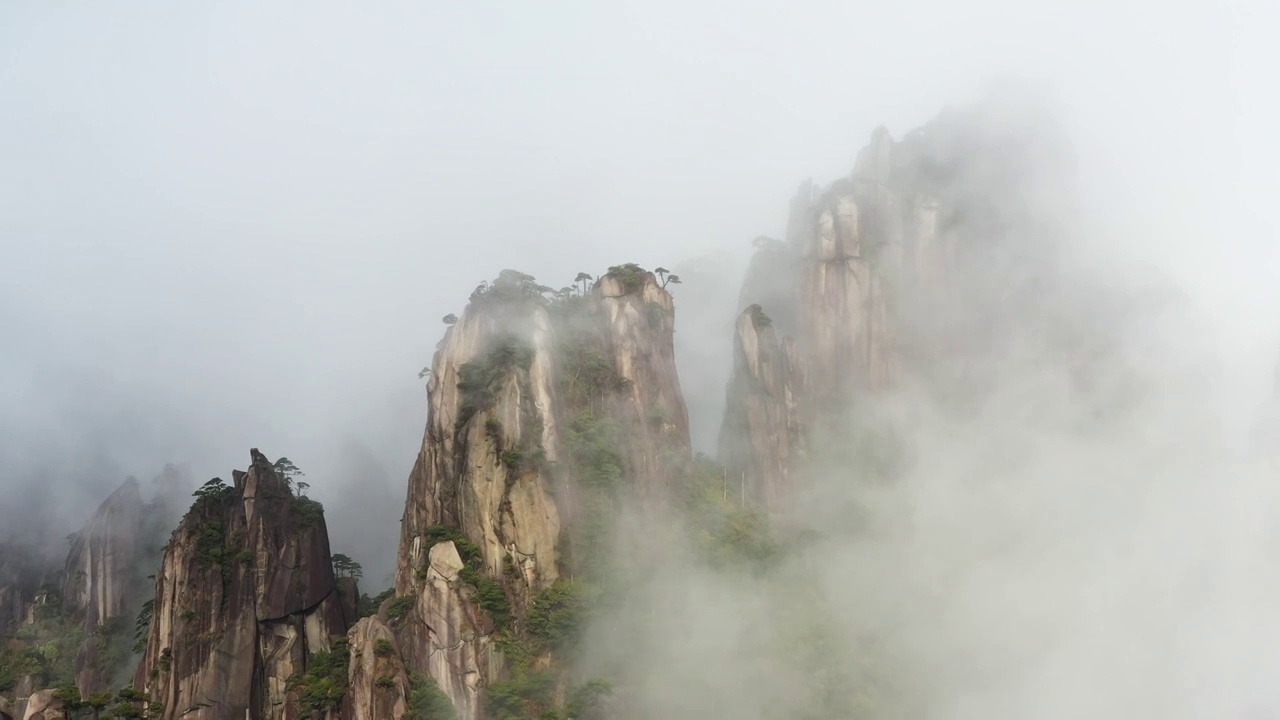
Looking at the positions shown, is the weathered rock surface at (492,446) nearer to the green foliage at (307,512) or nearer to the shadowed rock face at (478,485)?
the shadowed rock face at (478,485)

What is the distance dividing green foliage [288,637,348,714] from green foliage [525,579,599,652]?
34.0 feet

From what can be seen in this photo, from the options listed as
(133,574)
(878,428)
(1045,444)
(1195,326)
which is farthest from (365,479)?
(1195,326)

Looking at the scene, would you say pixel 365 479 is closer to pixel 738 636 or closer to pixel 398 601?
pixel 398 601

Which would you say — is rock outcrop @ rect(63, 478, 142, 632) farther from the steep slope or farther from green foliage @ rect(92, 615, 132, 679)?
the steep slope

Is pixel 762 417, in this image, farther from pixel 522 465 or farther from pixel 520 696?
pixel 520 696

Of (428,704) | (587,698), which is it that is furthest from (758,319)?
(428,704)

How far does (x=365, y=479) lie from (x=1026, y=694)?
191 feet

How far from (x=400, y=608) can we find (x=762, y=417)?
23888 millimetres

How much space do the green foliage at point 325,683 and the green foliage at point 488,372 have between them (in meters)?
14.4

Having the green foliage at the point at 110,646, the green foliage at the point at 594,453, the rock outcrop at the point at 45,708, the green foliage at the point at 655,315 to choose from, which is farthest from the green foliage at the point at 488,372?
the green foliage at the point at 110,646

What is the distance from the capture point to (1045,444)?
6244cm

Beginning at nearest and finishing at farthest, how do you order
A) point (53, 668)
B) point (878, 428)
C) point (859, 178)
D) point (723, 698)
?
point (723, 698) < point (878, 428) < point (859, 178) < point (53, 668)

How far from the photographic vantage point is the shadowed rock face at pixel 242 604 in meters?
60.6

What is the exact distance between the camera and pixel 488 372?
5178cm
